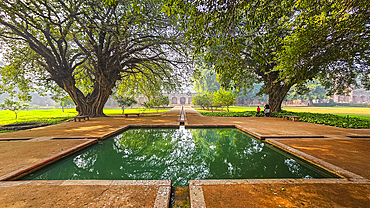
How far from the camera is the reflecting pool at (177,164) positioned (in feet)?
9.40

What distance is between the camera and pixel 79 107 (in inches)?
489

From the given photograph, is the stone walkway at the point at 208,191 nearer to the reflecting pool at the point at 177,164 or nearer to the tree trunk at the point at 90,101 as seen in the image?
the reflecting pool at the point at 177,164

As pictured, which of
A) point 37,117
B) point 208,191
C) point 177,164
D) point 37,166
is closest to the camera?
point 208,191

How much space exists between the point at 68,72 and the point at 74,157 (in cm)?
1055

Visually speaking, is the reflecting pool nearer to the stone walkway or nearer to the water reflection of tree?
the water reflection of tree

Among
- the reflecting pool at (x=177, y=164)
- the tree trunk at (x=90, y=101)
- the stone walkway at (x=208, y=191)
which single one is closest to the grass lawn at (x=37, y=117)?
the tree trunk at (x=90, y=101)

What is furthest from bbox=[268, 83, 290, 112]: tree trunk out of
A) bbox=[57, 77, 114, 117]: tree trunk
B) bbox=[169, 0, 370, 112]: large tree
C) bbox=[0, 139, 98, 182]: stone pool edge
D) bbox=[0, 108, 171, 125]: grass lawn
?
bbox=[0, 108, 171, 125]: grass lawn

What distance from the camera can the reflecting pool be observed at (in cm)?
287

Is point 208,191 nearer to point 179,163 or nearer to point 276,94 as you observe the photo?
point 179,163

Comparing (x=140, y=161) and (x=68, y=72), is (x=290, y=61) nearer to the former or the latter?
(x=140, y=161)

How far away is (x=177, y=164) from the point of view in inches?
135

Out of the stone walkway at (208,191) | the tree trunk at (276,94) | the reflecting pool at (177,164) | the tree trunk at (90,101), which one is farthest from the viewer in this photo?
the tree trunk at (276,94)

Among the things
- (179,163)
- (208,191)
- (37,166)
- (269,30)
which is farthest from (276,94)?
(37,166)

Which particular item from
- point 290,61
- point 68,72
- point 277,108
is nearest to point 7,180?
point 290,61
